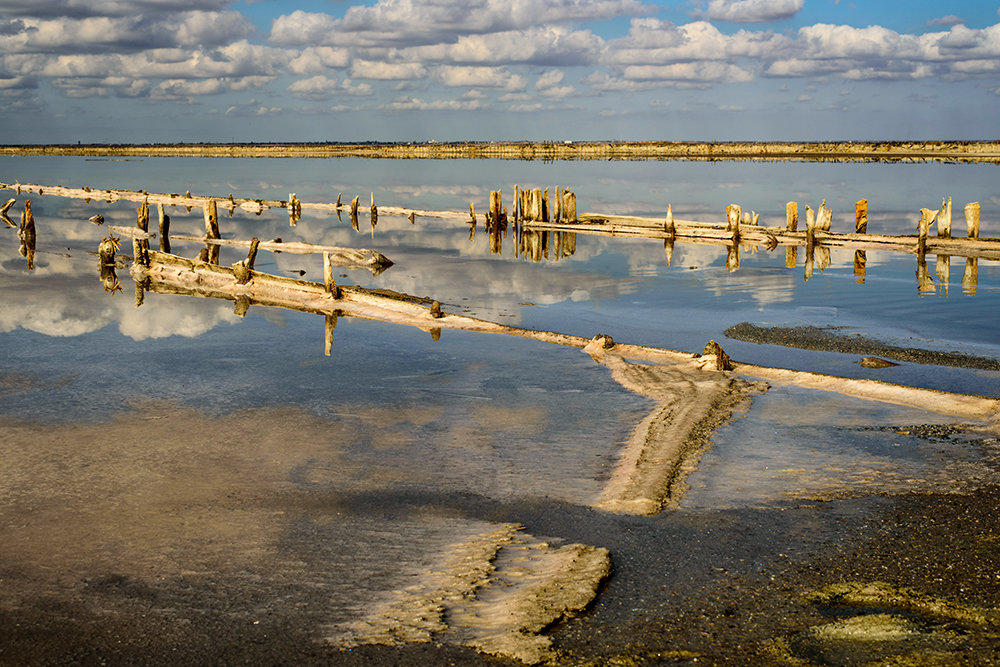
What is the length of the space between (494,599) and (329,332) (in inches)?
479

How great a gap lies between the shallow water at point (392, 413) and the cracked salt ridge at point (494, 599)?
0.27 meters

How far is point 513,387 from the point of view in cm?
1395

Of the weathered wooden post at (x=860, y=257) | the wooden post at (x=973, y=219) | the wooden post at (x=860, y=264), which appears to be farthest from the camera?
the wooden post at (x=973, y=219)

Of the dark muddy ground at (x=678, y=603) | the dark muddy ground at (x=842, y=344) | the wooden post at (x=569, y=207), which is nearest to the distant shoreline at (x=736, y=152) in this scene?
the wooden post at (x=569, y=207)

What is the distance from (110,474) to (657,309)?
13.8 meters

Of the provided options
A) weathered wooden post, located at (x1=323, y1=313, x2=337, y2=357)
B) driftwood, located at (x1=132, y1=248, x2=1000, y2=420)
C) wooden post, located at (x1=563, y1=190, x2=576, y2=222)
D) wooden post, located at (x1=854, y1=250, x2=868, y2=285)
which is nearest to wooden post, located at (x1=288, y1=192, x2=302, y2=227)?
wooden post, located at (x1=563, y1=190, x2=576, y2=222)

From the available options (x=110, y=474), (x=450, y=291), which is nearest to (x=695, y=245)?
(x=450, y=291)

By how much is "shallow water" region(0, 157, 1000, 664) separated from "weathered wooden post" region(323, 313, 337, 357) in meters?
0.19

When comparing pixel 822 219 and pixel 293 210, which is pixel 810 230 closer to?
pixel 822 219

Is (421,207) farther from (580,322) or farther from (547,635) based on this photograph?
(547,635)

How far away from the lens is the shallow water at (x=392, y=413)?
840 cm

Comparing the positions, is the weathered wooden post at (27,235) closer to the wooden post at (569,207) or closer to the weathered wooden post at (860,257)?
the wooden post at (569,207)

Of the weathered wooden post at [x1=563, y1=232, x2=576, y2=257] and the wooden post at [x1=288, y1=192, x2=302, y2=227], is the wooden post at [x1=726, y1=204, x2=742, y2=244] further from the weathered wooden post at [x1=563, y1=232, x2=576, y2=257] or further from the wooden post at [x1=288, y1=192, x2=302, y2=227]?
the wooden post at [x1=288, y1=192, x2=302, y2=227]

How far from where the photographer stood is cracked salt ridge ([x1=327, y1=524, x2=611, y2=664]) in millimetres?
6371
